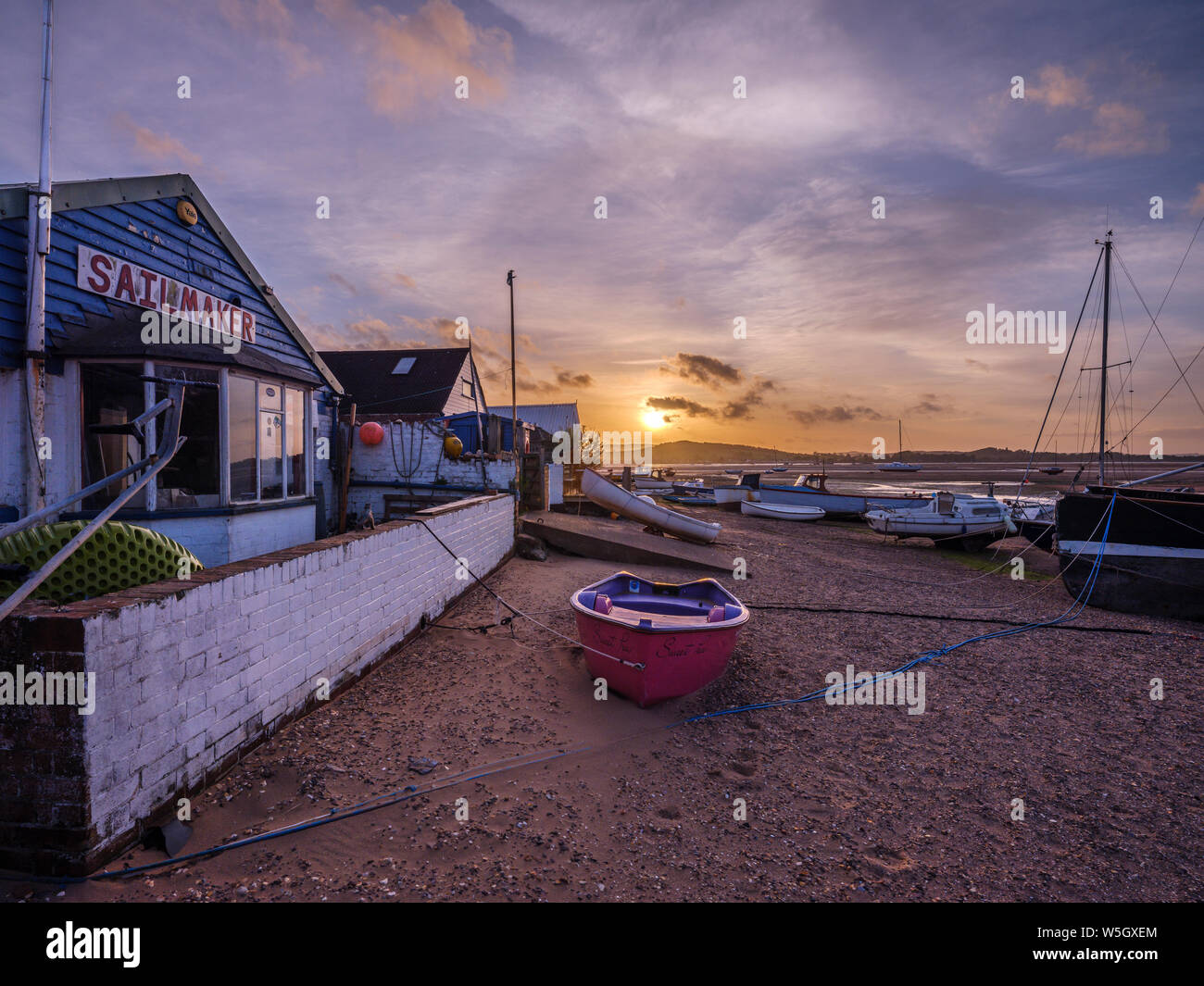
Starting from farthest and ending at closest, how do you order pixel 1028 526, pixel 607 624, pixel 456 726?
1. pixel 1028 526
2. pixel 607 624
3. pixel 456 726

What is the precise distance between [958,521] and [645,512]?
12.4m

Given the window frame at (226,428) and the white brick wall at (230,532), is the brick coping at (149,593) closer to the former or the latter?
the white brick wall at (230,532)

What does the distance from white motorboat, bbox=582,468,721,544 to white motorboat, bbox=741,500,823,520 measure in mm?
11844

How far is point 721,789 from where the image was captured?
4.32 metres

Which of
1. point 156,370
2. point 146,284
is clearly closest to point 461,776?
point 156,370

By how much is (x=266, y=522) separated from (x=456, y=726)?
508 cm

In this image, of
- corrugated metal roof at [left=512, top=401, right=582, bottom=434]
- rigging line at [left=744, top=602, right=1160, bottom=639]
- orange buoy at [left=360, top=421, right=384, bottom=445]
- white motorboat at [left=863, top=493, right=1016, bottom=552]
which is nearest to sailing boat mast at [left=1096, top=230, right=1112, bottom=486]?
white motorboat at [left=863, top=493, right=1016, bottom=552]

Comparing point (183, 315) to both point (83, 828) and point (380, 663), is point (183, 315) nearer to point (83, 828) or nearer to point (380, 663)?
point (380, 663)

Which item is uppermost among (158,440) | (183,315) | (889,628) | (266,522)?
(183,315)

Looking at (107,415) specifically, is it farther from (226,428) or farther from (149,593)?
(149,593)

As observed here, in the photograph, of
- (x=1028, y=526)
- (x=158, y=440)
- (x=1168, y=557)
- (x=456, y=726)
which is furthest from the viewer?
(x=1028, y=526)
